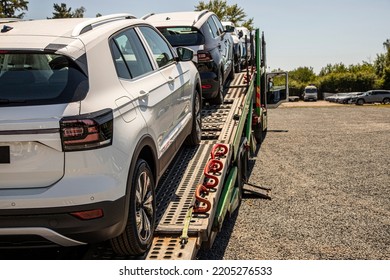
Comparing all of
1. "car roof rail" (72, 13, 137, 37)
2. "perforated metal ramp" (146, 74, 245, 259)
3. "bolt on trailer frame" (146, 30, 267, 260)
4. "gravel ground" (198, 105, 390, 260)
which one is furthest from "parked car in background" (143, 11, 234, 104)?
"car roof rail" (72, 13, 137, 37)

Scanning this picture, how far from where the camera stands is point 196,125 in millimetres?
6441

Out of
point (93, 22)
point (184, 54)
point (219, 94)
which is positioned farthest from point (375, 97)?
point (93, 22)

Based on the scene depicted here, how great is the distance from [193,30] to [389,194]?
13.4ft

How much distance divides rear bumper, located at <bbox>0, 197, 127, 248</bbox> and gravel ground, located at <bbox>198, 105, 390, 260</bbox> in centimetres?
240

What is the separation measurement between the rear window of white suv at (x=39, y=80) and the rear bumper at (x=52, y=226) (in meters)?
0.66

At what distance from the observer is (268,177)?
940 cm

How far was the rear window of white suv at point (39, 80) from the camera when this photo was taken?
119 inches

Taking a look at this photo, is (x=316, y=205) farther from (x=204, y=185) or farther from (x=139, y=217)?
(x=139, y=217)

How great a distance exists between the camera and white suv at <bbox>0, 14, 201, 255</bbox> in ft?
9.73

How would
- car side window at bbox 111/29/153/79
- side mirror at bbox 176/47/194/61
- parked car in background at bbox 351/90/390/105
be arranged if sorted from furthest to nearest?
1. parked car in background at bbox 351/90/390/105
2. side mirror at bbox 176/47/194/61
3. car side window at bbox 111/29/153/79

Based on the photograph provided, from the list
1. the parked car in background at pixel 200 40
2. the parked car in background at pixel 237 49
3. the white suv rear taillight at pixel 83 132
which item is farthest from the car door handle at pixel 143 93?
the parked car in background at pixel 237 49

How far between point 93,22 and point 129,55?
1.26 feet

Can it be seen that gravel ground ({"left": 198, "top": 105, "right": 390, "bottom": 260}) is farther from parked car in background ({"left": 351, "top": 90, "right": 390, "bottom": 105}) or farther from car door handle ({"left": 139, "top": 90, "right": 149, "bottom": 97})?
parked car in background ({"left": 351, "top": 90, "right": 390, "bottom": 105})

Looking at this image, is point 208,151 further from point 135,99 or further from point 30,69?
point 30,69
